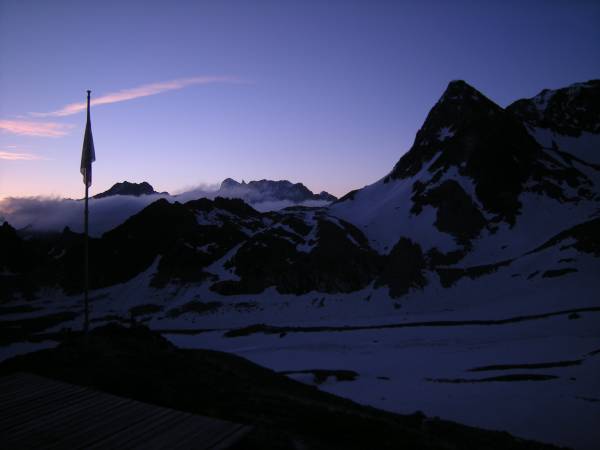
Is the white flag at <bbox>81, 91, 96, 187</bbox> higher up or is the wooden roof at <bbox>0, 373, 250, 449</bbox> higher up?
the white flag at <bbox>81, 91, 96, 187</bbox>

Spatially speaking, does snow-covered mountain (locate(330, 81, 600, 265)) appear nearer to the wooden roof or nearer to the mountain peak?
the mountain peak

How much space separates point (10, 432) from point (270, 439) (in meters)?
5.52

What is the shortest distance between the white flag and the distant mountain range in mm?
66132

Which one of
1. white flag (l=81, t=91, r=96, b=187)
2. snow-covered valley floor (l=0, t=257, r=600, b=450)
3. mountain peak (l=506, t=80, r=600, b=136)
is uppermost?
mountain peak (l=506, t=80, r=600, b=136)

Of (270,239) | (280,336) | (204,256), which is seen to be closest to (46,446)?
(280,336)

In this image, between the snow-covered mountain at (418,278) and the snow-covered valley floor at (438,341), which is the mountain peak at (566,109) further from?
the snow-covered valley floor at (438,341)

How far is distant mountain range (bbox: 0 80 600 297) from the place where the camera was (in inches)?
3344

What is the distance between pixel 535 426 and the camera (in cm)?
2050

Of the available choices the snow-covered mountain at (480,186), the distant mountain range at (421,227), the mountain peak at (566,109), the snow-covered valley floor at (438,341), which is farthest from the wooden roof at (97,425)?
the mountain peak at (566,109)

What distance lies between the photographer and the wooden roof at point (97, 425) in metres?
8.47

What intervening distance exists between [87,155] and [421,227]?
284 feet

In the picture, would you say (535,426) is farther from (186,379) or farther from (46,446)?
(46,446)

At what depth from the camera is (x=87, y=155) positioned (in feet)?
67.3

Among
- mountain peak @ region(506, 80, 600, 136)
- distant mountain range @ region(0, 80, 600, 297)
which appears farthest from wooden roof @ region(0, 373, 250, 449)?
mountain peak @ region(506, 80, 600, 136)
